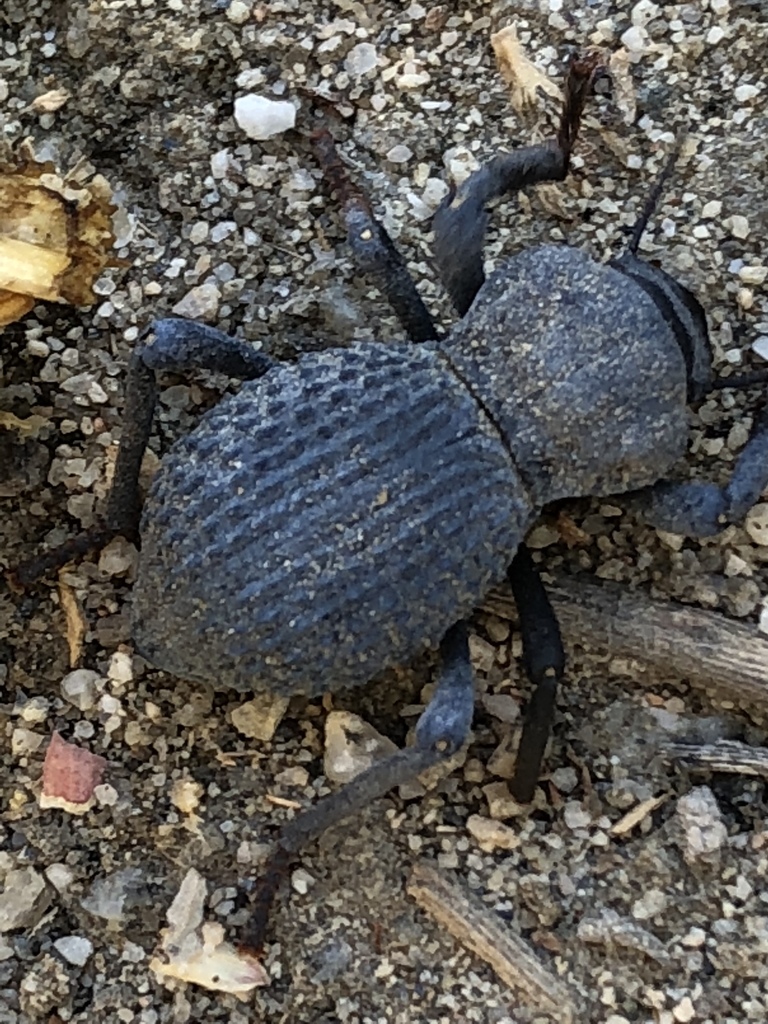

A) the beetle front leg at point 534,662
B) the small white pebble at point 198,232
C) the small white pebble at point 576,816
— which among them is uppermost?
the small white pebble at point 198,232

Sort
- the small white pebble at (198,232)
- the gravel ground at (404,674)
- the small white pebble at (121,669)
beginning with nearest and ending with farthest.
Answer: the gravel ground at (404,674) → the small white pebble at (121,669) → the small white pebble at (198,232)

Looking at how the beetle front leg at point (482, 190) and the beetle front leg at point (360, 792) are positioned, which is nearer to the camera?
the beetle front leg at point (360, 792)

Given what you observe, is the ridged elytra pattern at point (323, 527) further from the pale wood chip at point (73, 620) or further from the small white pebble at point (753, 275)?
the small white pebble at point (753, 275)

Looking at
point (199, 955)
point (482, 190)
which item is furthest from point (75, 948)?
point (482, 190)

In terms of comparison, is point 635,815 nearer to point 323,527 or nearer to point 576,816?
point 576,816

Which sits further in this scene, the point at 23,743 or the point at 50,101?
the point at 50,101

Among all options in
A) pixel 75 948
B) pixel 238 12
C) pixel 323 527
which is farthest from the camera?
pixel 238 12

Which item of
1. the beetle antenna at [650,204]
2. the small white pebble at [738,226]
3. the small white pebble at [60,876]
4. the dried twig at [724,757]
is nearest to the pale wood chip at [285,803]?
the small white pebble at [60,876]
